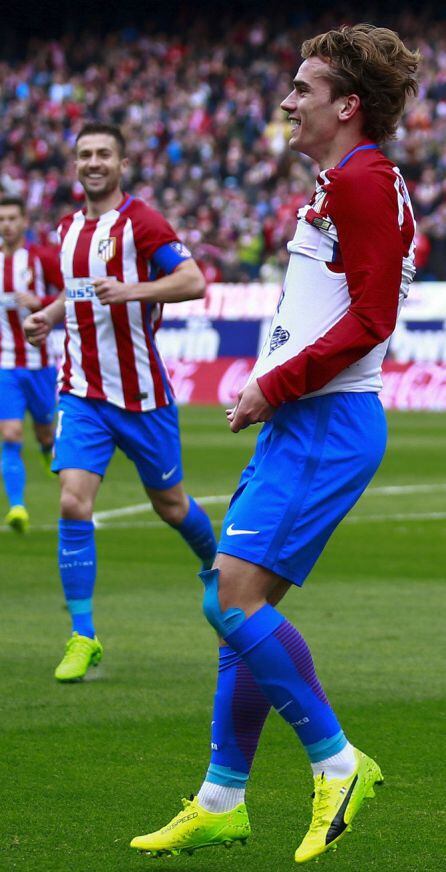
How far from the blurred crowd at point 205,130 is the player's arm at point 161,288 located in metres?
19.7

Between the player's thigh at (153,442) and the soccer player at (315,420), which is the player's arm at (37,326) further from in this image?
the soccer player at (315,420)

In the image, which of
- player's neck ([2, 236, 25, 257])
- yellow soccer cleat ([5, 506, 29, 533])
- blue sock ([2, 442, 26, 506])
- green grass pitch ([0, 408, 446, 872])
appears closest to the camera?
green grass pitch ([0, 408, 446, 872])

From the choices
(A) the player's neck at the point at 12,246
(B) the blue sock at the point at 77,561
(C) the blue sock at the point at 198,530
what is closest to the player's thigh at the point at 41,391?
(A) the player's neck at the point at 12,246

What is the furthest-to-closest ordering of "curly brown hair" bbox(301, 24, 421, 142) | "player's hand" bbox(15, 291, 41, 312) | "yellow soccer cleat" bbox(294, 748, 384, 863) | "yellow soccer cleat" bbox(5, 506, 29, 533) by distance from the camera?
"yellow soccer cleat" bbox(5, 506, 29, 533) < "player's hand" bbox(15, 291, 41, 312) < "curly brown hair" bbox(301, 24, 421, 142) < "yellow soccer cleat" bbox(294, 748, 384, 863)

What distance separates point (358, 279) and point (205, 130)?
106 feet

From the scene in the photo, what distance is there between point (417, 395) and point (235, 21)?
826 inches

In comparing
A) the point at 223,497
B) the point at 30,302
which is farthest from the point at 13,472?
the point at 30,302

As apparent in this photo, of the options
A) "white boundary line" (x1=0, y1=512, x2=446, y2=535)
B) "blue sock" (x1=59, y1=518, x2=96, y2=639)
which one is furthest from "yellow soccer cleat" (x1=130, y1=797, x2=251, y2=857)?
"white boundary line" (x1=0, y1=512, x2=446, y2=535)

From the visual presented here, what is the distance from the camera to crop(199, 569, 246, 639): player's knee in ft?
12.4

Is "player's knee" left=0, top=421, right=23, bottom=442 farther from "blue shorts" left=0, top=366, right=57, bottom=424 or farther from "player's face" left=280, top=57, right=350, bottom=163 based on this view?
"player's face" left=280, top=57, right=350, bottom=163

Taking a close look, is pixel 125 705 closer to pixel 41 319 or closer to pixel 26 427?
pixel 41 319

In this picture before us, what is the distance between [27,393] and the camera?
1153cm

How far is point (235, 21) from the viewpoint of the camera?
40.7 metres

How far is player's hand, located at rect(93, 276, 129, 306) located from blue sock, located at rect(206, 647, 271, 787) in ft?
8.36
